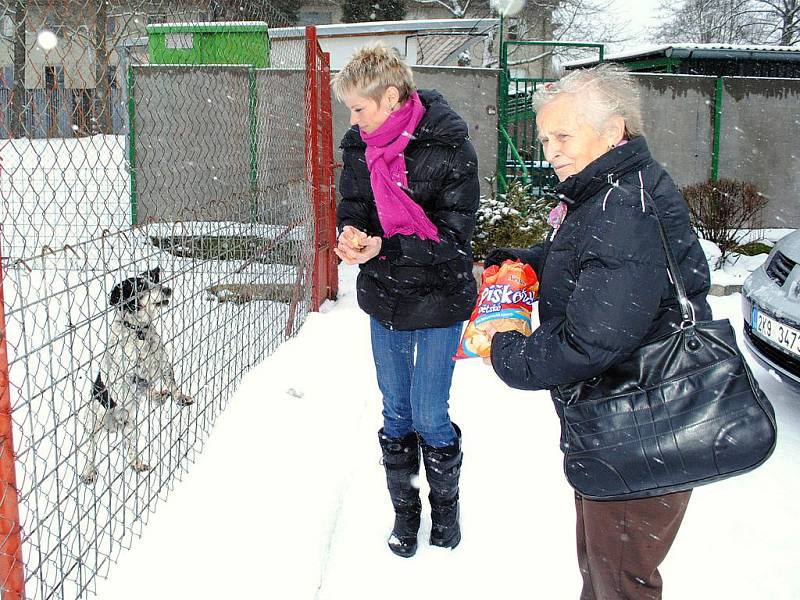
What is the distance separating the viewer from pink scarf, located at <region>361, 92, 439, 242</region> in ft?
7.97

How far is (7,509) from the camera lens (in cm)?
180

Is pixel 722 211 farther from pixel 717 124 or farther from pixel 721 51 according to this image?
pixel 721 51

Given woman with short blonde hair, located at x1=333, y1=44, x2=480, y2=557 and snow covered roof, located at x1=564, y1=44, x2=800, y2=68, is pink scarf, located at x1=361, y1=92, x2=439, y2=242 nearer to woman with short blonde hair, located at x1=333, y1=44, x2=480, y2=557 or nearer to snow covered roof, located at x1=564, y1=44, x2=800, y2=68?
woman with short blonde hair, located at x1=333, y1=44, x2=480, y2=557

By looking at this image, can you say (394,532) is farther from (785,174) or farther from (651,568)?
(785,174)

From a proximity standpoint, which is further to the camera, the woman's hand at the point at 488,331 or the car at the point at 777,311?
the car at the point at 777,311

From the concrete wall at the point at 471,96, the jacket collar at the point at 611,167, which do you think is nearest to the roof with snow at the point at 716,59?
the concrete wall at the point at 471,96

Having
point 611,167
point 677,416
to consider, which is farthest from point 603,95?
point 677,416

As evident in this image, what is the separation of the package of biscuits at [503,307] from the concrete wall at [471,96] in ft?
26.2

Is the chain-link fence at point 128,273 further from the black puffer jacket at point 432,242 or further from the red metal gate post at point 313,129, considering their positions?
the black puffer jacket at point 432,242

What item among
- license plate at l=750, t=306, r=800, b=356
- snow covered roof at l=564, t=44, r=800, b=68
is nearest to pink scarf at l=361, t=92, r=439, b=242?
license plate at l=750, t=306, r=800, b=356

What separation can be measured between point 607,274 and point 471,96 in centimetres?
866

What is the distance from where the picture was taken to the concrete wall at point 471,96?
960 cm

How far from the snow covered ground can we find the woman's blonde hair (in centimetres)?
171

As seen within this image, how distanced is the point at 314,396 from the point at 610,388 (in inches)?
107
